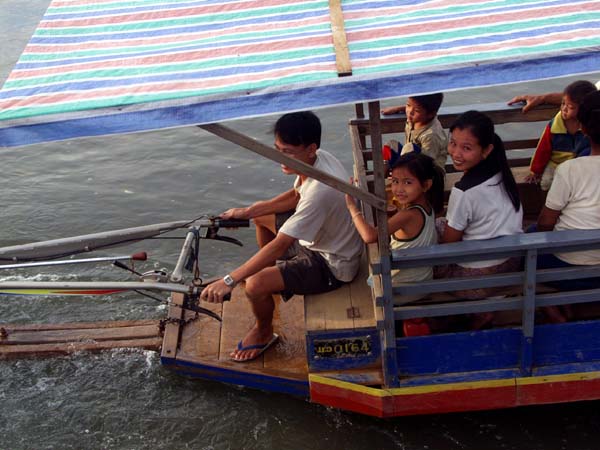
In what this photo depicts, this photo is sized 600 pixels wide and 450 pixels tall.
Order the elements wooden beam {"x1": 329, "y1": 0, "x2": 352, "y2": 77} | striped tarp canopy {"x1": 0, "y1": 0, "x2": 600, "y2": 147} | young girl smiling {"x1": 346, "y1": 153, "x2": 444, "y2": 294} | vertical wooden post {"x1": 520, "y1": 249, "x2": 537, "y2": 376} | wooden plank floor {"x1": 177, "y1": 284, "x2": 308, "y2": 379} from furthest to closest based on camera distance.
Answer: wooden plank floor {"x1": 177, "y1": 284, "x2": 308, "y2": 379}, young girl smiling {"x1": 346, "y1": 153, "x2": 444, "y2": 294}, vertical wooden post {"x1": 520, "y1": 249, "x2": 537, "y2": 376}, wooden beam {"x1": 329, "y1": 0, "x2": 352, "y2": 77}, striped tarp canopy {"x1": 0, "y1": 0, "x2": 600, "y2": 147}

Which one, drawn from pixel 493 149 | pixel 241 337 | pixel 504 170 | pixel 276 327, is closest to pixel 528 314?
pixel 504 170

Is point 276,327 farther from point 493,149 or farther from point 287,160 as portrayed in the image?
point 493,149

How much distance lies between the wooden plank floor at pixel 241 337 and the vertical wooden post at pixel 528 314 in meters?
1.30

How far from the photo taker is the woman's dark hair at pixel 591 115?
3.71 m

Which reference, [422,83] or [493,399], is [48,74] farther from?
[493,399]

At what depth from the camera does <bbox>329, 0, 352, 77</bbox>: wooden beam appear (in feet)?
10.3

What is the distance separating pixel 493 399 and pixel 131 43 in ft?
8.95

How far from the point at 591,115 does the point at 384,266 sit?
1.32m

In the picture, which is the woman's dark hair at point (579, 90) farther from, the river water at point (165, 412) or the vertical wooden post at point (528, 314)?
the river water at point (165, 412)

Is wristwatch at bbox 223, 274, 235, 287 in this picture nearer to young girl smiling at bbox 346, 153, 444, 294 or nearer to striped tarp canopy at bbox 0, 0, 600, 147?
young girl smiling at bbox 346, 153, 444, 294

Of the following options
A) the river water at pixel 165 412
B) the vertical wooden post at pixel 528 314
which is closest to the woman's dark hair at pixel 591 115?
the vertical wooden post at pixel 528 314

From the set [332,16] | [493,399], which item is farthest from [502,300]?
[332,16]

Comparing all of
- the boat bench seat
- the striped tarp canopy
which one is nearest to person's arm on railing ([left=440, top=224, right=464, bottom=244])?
the boat bench seat

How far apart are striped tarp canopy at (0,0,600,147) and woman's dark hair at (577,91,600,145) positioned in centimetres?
50
